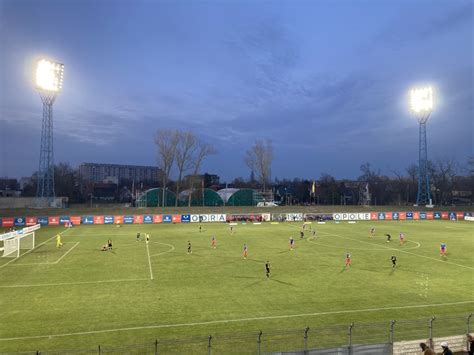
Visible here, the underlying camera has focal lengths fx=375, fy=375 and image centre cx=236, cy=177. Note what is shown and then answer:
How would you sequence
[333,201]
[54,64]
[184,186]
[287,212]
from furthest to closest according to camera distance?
[333,201]
[184,186]
[287,212]
[54,64]

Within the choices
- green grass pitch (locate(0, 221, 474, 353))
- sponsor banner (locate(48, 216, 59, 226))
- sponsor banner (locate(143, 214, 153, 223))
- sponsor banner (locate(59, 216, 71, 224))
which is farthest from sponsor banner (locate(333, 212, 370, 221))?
sponsor banner (locate(48, 216, 59, 226))

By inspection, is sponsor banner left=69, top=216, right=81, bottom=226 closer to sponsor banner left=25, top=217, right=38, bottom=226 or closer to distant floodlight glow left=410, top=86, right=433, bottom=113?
sponsor banner left=25, top=217, right=38, bottom=226

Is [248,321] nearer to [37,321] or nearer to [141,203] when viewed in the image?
[37,321]

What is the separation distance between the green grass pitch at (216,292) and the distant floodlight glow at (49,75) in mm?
40902


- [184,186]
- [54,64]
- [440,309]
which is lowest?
[440,309]

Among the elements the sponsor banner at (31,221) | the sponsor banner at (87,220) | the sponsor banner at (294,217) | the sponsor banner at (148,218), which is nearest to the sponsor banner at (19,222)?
the sponsor banner at (31,221)

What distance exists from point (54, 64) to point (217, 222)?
4862 centimetres

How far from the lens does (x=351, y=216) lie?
94.9 m

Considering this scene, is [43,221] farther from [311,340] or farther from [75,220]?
[311,340]

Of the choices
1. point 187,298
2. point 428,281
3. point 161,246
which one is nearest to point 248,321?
point 187,298

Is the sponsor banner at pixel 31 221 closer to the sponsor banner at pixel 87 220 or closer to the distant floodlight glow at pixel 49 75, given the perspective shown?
the sponsor banner at pixel 87 220

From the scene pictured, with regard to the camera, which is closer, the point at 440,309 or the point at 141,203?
the point at 440,309

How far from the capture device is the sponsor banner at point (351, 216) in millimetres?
94244

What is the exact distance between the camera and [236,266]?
38.2 meters
